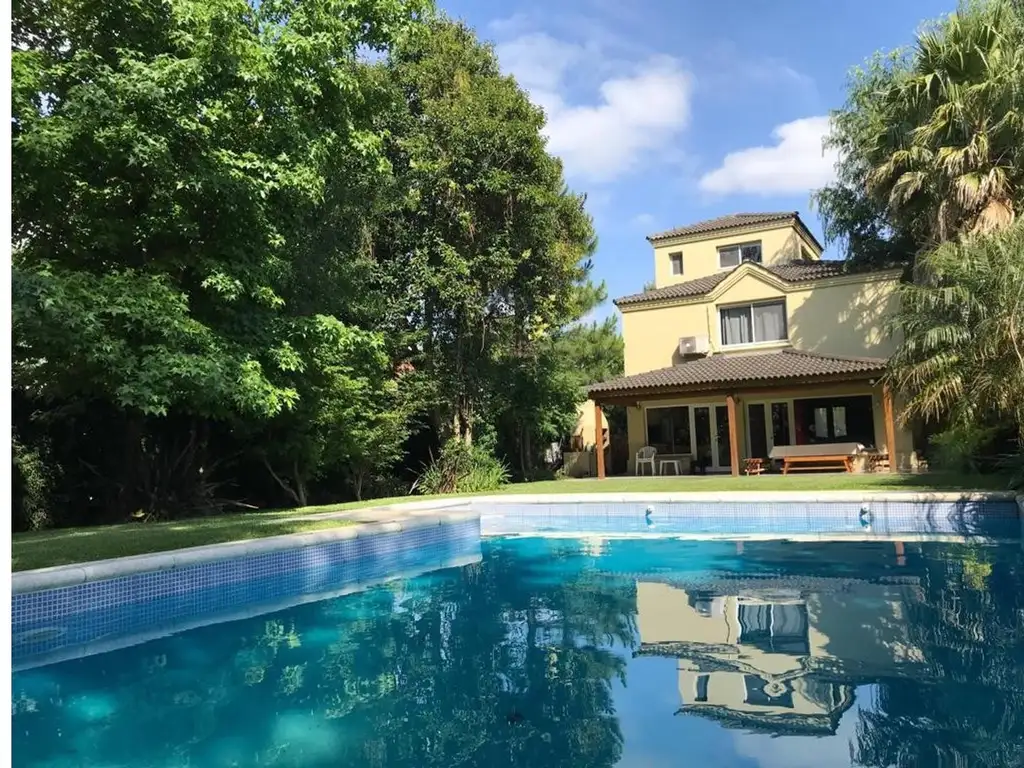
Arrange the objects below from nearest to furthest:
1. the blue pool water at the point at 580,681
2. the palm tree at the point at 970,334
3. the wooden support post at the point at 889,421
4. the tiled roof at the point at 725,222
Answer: the blue pool water at the point at 580,681 < the palm tree at the point at 970,334 < the wooden support post at the point at 889,421 < the tiled roof at the point at 725,222

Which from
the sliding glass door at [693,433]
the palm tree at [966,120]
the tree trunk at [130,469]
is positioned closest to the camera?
the tree trunk at [130,469]

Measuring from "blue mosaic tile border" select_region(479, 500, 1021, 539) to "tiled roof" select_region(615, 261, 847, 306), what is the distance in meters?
11.3

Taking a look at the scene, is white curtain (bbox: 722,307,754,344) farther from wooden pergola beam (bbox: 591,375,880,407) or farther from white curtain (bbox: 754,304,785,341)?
wooden pergola beam (bbox: 591,375,880,407)

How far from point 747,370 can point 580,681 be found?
16.6 meters

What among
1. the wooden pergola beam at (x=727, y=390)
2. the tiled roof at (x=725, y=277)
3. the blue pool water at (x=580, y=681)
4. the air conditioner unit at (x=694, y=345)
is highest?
the tiled roof at (x=725, y=277)

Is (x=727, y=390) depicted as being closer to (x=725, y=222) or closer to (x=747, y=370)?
(x=747, y=370)

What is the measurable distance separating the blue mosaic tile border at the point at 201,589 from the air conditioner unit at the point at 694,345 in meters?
14.3

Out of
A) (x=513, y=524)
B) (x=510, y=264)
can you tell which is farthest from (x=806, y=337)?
(x=513, y=524)

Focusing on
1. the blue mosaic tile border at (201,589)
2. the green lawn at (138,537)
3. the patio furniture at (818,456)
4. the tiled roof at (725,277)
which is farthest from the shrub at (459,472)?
the tiled roof at (725,277)

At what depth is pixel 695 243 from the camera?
28.3 m

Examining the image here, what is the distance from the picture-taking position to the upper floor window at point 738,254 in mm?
27547

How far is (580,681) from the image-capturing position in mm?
5941

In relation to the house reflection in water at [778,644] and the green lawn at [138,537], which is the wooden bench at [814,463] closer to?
the house reflection in water at [778,644]

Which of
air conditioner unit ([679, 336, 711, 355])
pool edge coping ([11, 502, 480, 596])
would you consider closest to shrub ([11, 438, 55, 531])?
pool edge coping ([11, 502, 480, 596])
